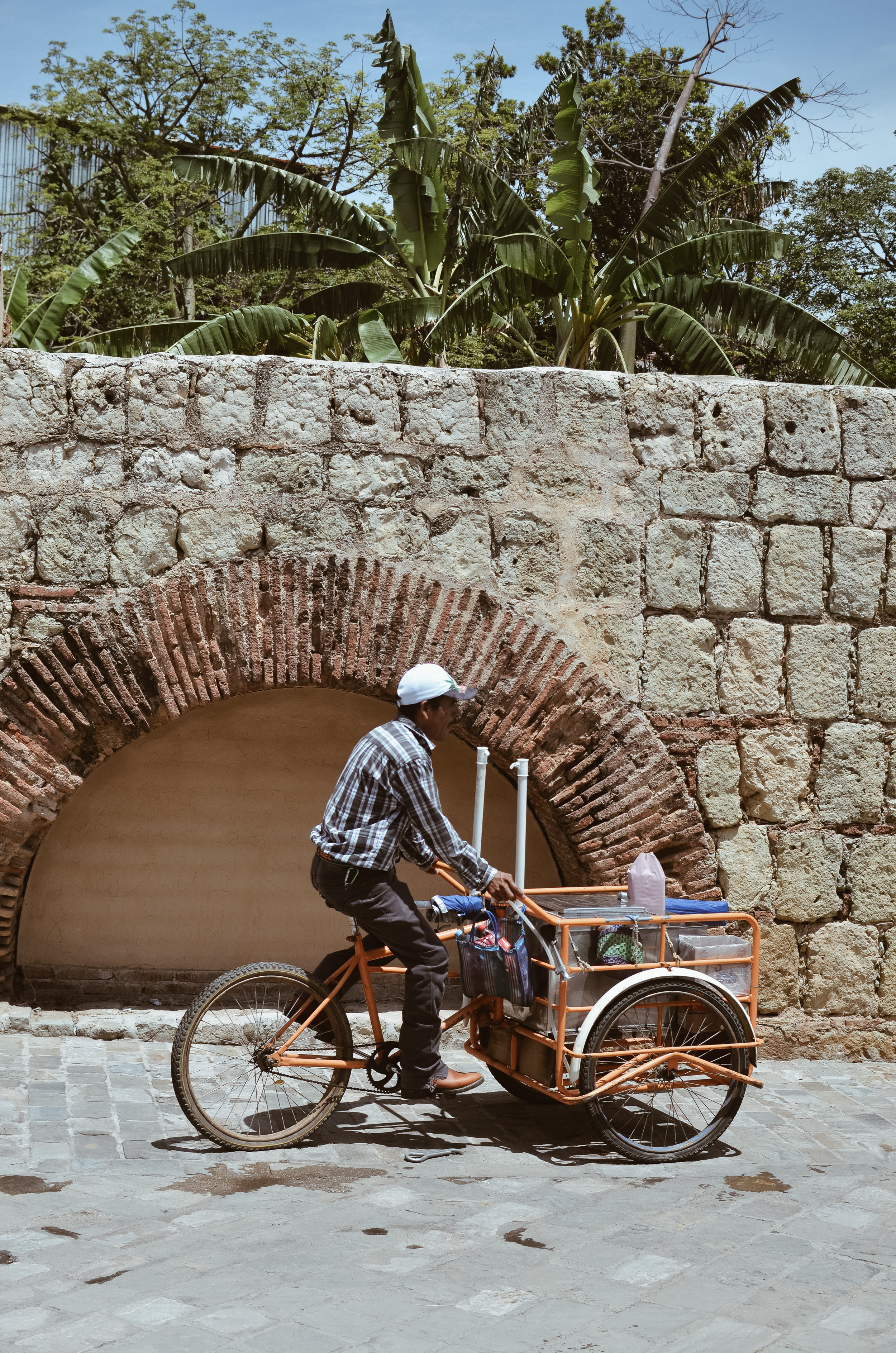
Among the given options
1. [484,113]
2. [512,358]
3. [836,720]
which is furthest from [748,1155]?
[484,113]

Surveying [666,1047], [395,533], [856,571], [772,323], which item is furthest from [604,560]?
[772,323]

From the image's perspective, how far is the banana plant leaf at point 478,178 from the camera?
12125 mm

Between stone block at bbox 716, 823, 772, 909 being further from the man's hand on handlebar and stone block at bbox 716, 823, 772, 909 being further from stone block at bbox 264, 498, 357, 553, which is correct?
stone block at bbox 264, 498, 357, 553

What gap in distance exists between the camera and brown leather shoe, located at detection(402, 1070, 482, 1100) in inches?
189

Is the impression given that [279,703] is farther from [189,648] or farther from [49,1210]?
[49,1210]

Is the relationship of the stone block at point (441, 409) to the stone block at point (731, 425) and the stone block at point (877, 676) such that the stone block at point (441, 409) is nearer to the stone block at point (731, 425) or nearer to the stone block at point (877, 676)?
the stone block at point (731, 425)

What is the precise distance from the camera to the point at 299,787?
22.4 feet

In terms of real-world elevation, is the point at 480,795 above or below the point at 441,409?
below

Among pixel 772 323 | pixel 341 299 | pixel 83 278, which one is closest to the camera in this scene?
pixel 772 323

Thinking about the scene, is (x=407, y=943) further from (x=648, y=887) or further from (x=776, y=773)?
(x=776, y=773)

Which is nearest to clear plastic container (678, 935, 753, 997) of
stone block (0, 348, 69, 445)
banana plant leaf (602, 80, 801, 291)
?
stone block (0, 348, 69, 445)

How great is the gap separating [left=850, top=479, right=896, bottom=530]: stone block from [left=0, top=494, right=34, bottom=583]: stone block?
413 centimetres

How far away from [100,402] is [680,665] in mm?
3128

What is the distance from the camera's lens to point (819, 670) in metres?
6.53
